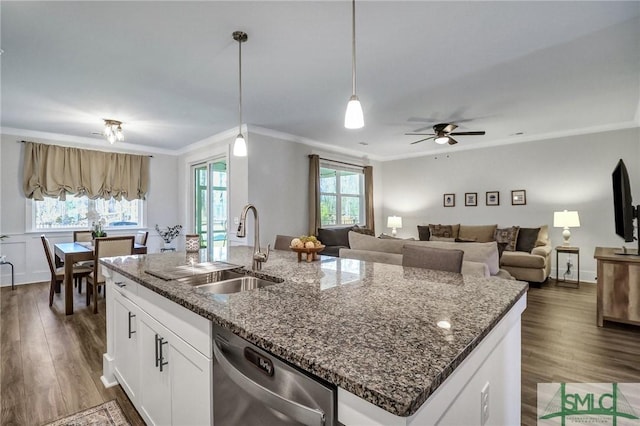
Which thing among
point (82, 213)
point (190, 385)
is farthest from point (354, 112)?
point (82, 213)

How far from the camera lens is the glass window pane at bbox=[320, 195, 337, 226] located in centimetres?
627

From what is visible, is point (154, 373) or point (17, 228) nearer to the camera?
point (154, 373)

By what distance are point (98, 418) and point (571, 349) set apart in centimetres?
362

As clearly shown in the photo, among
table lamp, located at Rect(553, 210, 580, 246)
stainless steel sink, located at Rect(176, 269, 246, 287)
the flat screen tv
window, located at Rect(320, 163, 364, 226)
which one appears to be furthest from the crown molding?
table lamp, located at Rect(553, 210, 580, 246)

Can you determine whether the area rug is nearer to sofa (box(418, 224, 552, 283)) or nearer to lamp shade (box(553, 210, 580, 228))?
sofa (box(418, 224, 552, 283))

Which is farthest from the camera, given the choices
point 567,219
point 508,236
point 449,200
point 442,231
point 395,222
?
point 395,222

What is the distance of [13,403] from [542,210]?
7053 mm

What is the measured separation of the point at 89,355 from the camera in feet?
8.55

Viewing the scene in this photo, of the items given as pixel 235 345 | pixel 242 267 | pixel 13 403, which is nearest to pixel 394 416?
pixel 235 345

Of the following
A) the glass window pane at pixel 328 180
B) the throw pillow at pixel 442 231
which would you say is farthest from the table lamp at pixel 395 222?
the glass window pane at pixel 328 180

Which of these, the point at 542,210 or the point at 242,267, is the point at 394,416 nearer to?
the point at 242,267

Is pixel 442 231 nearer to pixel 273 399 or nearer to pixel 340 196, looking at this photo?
pixel 340 196

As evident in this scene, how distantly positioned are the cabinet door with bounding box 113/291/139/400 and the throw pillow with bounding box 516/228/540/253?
18.8ft

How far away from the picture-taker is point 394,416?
0.62 m
